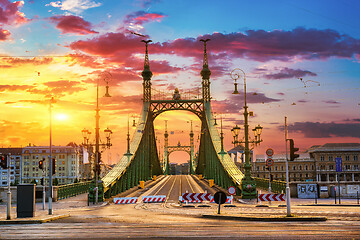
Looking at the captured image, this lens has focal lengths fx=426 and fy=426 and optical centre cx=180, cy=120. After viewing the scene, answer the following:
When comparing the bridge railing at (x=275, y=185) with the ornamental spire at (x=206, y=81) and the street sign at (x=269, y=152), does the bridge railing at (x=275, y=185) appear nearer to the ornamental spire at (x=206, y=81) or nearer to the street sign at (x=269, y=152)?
the street sign at (x=269, y=152)

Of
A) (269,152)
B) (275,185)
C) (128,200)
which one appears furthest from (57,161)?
(269,152)

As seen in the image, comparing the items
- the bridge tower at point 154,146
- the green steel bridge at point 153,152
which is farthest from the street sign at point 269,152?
the bridge tower at point 154,146

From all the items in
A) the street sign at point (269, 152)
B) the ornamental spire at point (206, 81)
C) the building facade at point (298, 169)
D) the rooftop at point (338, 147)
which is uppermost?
the ornamental spire at point (206, 81)

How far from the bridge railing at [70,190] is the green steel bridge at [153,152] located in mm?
4451

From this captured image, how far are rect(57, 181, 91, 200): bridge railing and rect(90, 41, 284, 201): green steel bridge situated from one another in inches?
175

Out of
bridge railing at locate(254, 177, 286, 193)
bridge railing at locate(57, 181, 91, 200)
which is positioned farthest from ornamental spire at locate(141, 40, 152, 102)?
bridge railing at locate(254, 177, 286, 193)

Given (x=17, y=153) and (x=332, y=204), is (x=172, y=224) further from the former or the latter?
(x=17, y=153)

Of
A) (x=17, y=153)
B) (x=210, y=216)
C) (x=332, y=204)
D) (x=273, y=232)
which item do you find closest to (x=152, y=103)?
(x=332, y=204)

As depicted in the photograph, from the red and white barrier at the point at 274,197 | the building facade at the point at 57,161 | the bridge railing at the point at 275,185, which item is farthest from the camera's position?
the building facade at the point at 57,161

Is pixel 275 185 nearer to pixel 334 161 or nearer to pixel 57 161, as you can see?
pixel 334 161

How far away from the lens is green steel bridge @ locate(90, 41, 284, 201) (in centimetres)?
5188

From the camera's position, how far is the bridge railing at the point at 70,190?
47150mm

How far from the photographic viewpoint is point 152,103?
92.9 meters

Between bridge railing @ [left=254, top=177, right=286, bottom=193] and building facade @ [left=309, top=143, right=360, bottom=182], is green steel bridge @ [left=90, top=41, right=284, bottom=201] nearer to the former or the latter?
bridge railing @ [left=254, top=177, right=286, bottom=193]
